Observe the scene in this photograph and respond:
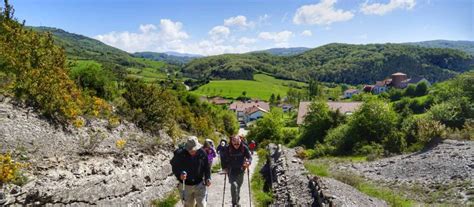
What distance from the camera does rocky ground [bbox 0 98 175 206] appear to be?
28.2 feet

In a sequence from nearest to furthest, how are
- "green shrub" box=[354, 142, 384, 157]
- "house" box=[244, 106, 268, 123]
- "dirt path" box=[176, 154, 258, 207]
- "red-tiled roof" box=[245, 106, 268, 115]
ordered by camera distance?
"dirt path" box=[176, 154, 258, 207], "green shrub" box=[354, 142, 384, 157], "red-tiled roof" box=[245, 106, 268, 115], "house" box=[244, 106, 268, 123]

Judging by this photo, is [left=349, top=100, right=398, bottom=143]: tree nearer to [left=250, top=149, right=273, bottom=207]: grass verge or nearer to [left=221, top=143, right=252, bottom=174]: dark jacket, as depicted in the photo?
[left=250, top=149, right=273, bottom=207]: grass verge

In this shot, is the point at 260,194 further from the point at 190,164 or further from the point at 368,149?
A: the point at 368,149

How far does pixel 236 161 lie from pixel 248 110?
107 metres

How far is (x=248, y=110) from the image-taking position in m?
118

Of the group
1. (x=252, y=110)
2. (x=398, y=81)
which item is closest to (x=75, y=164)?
(x=252, y=110)

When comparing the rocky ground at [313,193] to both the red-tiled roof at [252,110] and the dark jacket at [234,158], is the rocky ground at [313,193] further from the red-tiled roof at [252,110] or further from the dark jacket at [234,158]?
the red-tiled roof at [252,110]

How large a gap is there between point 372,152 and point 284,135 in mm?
27431

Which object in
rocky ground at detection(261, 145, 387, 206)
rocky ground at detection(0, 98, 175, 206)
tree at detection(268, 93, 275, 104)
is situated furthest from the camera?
tree at detection(268, 93, 275, 104)

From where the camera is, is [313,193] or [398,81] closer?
[313,193]

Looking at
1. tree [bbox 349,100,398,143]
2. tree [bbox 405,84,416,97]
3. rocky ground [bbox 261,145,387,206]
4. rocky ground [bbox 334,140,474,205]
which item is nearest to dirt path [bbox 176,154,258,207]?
rocky ground [bbox 261,145,387,206]

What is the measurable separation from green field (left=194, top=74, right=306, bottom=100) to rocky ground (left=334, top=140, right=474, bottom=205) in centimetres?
12001

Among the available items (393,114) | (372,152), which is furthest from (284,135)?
(372,152)

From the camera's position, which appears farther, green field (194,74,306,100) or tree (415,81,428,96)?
green field (194,74,306,100)
